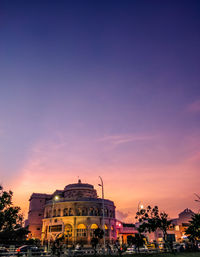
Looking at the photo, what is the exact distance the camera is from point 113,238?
6738cm

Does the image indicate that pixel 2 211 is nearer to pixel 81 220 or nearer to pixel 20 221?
→ pixel 20 221

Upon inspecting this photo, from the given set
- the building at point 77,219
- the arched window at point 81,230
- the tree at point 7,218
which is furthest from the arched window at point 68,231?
the tree at point 7,218

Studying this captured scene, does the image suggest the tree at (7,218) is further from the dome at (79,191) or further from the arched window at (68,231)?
the dome at (79,191)

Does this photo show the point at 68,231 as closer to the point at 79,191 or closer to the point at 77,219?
the point at 77,219

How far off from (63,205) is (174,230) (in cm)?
6852

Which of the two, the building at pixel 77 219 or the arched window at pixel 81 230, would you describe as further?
the building at pixel 77 219

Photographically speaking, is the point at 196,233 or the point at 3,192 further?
the point at 3,192

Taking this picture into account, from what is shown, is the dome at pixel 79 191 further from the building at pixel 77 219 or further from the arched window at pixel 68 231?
the arched window at pixel 68 231

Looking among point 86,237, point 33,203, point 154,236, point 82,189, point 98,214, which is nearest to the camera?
point 86,237

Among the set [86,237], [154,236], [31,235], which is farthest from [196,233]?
[154,236]

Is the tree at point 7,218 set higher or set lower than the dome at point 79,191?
lower

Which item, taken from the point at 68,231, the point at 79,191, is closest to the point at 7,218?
the point at 68,231

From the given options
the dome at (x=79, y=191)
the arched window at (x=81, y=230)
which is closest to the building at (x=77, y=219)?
the arched window at (x=81, y=230)

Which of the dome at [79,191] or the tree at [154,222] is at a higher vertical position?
the dome at [79,191]
